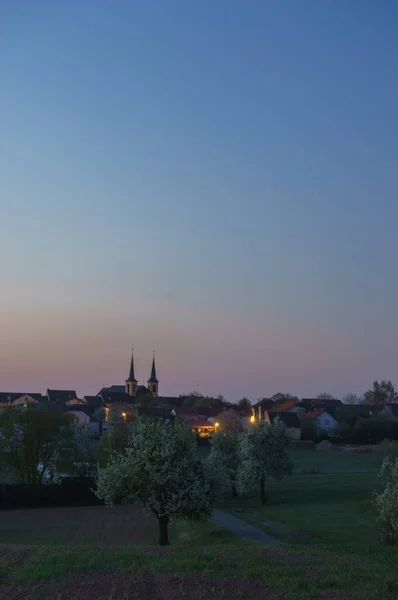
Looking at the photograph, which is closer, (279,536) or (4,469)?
(279,536)

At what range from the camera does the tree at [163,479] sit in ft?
101

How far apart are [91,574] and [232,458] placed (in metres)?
43.0

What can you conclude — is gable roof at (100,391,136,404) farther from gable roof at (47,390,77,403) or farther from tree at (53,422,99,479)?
tree at (53,422,99,479)

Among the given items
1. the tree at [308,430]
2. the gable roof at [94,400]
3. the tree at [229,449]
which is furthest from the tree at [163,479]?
the gable roof at [94,400]

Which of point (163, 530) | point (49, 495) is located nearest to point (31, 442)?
point (49, 495)

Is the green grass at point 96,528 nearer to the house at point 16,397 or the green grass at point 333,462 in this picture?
the green grass at point 333,462

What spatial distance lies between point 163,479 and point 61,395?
164103mm

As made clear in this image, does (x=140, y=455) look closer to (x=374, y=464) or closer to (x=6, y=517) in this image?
(x=6, y=517)

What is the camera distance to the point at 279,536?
3472cm

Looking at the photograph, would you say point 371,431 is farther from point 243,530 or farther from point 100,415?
point 243,530

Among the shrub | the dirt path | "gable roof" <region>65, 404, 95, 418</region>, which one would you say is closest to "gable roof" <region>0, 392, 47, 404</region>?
"gable roof" <region>65, 404, 95, 418</region>

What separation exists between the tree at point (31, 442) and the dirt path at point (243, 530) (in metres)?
23.4

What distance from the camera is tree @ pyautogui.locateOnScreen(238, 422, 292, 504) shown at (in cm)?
5216

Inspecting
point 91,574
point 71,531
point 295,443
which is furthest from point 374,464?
point 91,574
